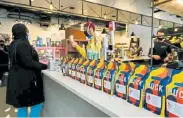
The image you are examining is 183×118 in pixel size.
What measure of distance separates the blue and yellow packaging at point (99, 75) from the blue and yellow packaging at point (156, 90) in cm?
39

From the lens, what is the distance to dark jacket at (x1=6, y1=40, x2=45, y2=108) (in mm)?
1764

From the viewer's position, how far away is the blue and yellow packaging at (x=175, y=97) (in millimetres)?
666

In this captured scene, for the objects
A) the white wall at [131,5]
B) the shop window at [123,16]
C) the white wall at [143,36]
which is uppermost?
the white wall at [131,5]

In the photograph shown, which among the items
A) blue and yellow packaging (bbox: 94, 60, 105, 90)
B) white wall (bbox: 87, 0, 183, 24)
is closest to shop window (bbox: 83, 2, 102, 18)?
white wall (bbox: 87, 0, 183, 24)

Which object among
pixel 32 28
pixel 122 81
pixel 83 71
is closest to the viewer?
pixel 122 81

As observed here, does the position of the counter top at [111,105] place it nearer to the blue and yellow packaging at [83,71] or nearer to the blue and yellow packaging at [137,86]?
the blue and yellow packaging at [137,86]

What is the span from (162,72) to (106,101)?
356 millimetres

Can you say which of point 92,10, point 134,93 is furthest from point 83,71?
point 92,10

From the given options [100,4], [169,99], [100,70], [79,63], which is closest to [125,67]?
[100,70]

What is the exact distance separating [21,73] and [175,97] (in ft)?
5.35

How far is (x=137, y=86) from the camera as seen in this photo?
2.78 feet

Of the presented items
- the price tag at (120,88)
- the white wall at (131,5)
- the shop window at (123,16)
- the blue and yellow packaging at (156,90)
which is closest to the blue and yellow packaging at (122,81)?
the price tag at (120,88)

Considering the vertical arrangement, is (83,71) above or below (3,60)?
above

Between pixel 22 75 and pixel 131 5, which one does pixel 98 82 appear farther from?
pixel 131 5
